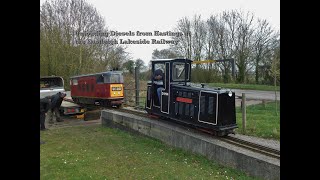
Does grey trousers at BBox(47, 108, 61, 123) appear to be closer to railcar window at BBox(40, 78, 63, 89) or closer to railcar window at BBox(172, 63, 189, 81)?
railcar window at BBox(40, 78, 63, 89)

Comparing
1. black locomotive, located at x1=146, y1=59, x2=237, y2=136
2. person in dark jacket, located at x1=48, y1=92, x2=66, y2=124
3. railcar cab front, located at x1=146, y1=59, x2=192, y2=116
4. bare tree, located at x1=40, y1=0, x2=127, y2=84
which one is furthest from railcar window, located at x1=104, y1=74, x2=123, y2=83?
railcar cab front, located at x1=146, y1=59, x2=192, y2=116

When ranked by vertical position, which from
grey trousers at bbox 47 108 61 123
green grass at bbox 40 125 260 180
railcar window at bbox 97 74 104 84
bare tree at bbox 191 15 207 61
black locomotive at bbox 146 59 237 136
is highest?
bare tree at bbox 191 15 207 61

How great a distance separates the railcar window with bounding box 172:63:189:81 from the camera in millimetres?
7375

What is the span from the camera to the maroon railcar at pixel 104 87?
13531mm

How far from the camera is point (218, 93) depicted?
599 centimetres

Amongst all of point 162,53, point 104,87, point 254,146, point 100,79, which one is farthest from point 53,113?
point 254,146

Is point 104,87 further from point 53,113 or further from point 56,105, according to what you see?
point 56,105

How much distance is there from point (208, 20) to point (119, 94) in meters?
7.55

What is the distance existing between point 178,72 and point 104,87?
23.4 ft

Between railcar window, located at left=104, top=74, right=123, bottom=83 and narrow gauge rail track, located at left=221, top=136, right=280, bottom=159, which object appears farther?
railcar window, located at left=104, top=74, right=123, bottom=83

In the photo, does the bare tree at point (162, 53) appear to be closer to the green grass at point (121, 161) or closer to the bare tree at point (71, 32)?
the bare tree at point (71, 32)

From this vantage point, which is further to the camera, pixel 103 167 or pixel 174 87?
pixel 174 87
